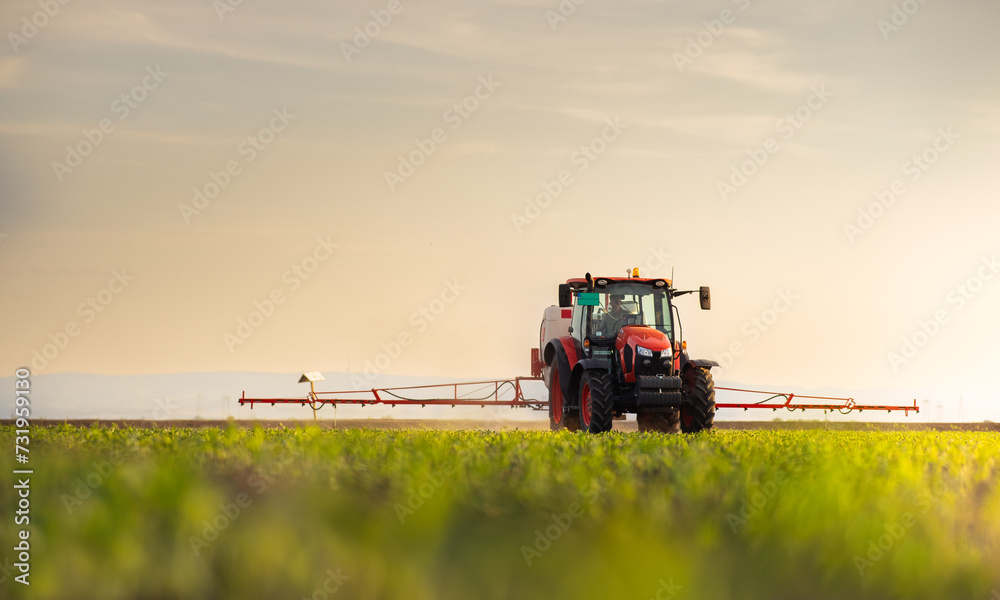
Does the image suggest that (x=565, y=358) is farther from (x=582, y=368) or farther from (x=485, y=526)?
(x=485, y=526)

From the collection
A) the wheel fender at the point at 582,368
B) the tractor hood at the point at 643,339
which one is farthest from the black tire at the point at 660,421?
the tractor hood at the point at 643,339

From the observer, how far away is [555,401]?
20.1 metres

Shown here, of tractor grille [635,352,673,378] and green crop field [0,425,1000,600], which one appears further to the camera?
tractor grille [635,352,673,378]

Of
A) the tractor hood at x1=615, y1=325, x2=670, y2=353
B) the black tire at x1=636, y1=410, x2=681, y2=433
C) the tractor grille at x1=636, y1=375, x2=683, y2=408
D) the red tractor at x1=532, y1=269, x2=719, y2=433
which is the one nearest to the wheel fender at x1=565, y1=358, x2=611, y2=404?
the red tractor at x1=532, y1=269, x2=719, y2=433

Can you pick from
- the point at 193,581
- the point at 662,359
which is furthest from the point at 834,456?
the point at 662,359

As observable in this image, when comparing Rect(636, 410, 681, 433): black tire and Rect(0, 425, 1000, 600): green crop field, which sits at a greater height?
Result: Rect(636, 410, 681, 433): black tire

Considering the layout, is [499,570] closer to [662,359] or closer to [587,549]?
[587,549]

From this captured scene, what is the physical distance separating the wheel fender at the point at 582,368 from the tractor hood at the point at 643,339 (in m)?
0.52

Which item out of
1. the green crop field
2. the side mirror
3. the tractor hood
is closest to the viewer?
the green crop field

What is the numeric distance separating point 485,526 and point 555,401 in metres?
15.5

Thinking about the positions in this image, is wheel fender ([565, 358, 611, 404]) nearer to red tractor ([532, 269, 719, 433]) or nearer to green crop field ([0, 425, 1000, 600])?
red tractor ([532, 269, 719, 433])

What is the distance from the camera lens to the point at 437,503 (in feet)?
15.3

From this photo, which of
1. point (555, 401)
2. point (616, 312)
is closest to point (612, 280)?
point (616, 312)

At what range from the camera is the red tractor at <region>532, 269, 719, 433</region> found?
1656cm
